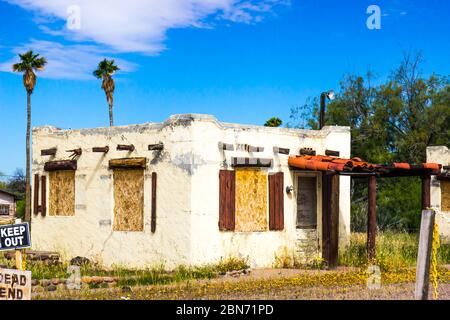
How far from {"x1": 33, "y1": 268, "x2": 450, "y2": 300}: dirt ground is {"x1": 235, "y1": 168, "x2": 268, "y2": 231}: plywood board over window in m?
2.47

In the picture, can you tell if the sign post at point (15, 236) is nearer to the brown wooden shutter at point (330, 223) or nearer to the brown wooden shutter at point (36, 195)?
the brown wooden shutter at point (330, 223)

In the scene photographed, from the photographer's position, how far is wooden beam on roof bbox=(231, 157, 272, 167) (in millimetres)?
17969

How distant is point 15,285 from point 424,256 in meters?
5.23

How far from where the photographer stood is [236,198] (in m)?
18.0

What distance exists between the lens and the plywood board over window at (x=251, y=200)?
18.1 m

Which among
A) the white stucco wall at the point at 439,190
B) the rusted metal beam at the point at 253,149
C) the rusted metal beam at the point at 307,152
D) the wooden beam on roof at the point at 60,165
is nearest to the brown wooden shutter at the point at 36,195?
the wooden beam on roof at the point at 60,165

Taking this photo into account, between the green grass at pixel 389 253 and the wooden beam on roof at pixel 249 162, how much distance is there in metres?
3.25

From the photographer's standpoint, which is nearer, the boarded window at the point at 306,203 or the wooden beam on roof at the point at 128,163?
the wooden beam on roof at the point at 128,163

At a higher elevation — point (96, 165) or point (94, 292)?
point (96, 165)

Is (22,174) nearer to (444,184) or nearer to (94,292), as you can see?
(444,184)

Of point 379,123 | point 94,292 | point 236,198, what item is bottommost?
point 94,292
